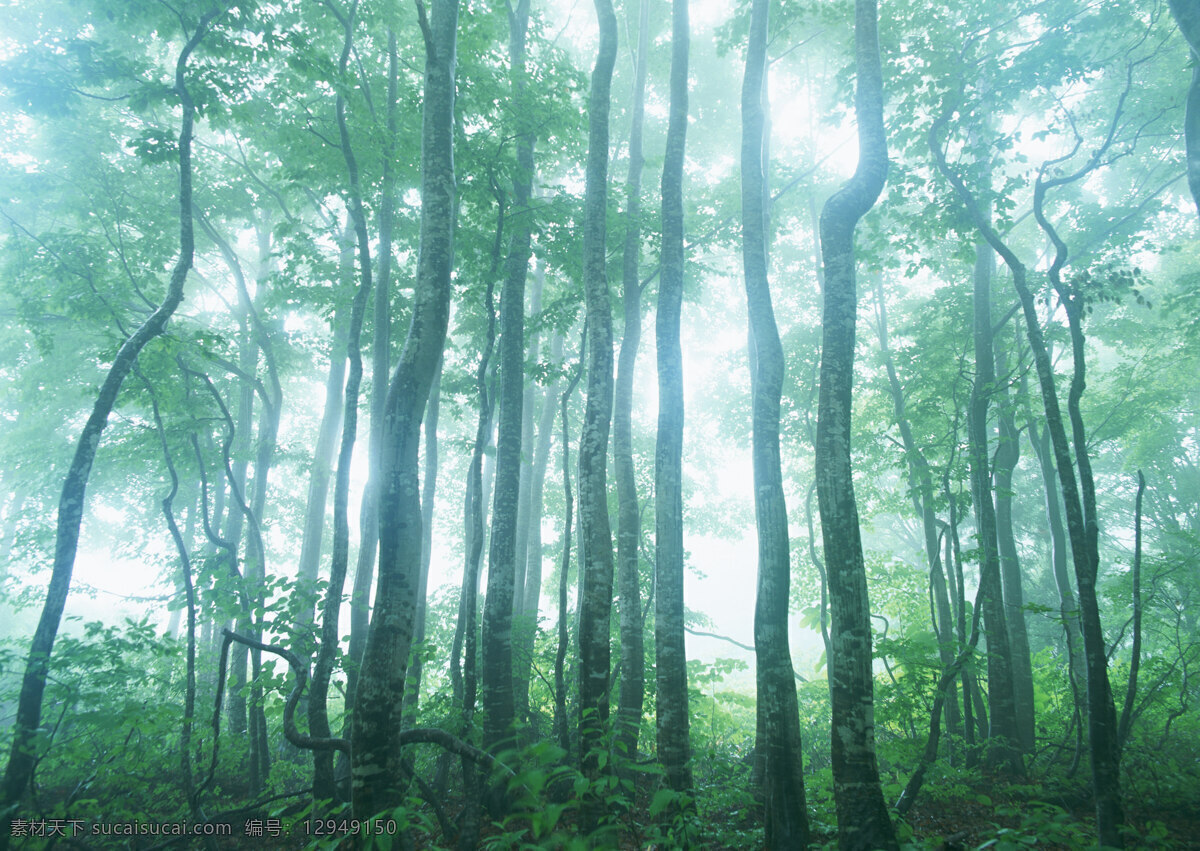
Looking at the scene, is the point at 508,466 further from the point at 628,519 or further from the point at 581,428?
the point at 581,428

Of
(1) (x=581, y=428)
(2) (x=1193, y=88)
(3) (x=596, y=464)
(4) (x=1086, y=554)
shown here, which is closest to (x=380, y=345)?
(1) (x=581, y=428)

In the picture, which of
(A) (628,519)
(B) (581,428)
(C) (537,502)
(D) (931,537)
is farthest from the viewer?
(C) (537,502)

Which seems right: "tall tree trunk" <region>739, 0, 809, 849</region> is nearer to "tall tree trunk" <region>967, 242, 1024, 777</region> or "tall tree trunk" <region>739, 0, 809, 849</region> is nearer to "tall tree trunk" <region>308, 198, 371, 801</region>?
"tall tree trunk" <region>308, 198, 371, 801</region>

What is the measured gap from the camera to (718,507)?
919 inches

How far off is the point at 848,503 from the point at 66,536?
882 centimetres

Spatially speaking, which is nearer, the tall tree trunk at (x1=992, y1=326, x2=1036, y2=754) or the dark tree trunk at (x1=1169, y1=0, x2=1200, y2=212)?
the dark tree trunk at (x1=1169, y1=0, x2=1200, y2=212)

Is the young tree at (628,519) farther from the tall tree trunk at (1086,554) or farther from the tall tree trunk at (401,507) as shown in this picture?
the tall tree trunk at (1086,554)

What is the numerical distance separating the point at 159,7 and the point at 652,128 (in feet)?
45.9

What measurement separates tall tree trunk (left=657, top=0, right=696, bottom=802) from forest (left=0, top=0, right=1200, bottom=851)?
0.06 metres

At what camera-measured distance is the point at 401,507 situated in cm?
448

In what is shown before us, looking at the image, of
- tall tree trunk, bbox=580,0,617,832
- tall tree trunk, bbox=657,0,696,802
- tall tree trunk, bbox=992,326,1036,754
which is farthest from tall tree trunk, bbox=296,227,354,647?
tall tree trunk, bbox=992,326,1036,754

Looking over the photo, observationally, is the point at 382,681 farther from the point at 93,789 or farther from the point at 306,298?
the point at 306,298

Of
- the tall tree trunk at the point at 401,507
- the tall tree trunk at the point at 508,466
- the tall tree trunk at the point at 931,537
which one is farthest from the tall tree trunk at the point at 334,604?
the tall tree trunk at the point at 931,537

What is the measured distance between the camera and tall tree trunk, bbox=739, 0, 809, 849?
5.41 m
